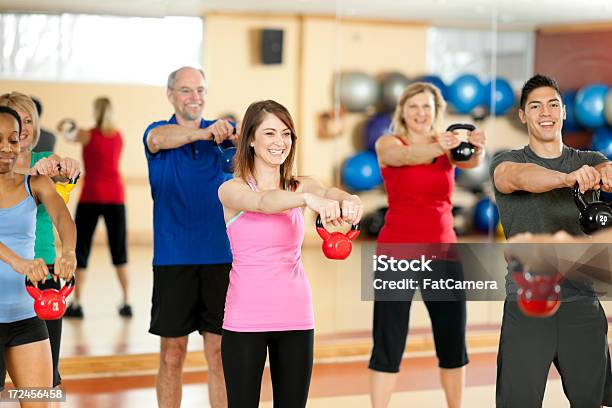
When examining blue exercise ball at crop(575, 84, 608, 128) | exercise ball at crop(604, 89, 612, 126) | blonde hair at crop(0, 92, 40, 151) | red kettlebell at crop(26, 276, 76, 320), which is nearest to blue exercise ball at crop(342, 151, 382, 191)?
blue exercise ball at crop(575, 84, 608, 128)

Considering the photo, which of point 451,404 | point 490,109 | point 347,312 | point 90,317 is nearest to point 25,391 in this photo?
point 451,404

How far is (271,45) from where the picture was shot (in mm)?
8023

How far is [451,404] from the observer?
4.32 m

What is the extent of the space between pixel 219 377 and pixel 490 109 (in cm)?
373

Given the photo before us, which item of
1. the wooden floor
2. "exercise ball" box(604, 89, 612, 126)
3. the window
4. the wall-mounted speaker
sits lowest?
the wooden floor

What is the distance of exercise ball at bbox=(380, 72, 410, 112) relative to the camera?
743cm

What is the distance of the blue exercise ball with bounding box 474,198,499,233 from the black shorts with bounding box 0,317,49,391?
15.1 feet

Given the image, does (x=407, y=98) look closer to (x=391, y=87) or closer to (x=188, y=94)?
(x=188, y=94)

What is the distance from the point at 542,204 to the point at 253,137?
1.02 metres

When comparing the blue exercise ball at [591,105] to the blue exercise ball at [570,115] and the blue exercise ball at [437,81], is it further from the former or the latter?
the blue exercise ball at [437,81]

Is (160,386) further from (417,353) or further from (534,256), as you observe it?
(417,353)

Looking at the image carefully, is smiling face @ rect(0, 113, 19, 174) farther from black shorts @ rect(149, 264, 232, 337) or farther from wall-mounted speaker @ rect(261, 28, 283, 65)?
wall-mounted speaker @ rect(261, 28, 283, 65)

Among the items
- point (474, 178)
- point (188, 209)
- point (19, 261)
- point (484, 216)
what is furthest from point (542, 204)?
point (484, 216)

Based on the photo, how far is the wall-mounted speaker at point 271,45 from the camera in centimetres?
786
